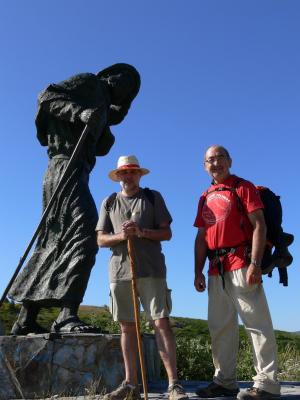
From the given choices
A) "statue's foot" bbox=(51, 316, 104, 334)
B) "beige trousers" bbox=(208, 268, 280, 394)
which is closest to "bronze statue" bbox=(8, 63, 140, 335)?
"statue's foot" bbox=(51, 316, 104, 334)

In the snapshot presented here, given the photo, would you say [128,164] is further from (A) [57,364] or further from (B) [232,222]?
(A) [57,364]

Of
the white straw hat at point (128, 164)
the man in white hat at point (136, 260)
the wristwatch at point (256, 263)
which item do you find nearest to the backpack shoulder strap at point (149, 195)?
the man in white hat at point (136, 260)

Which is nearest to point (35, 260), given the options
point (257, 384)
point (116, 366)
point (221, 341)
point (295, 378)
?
point (116, 366)

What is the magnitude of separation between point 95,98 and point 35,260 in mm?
1921

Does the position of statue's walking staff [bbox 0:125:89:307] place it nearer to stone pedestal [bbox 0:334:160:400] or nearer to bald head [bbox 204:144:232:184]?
stone pedestal [bbox 0:334:160:400]

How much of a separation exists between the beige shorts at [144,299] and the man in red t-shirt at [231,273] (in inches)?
14.6

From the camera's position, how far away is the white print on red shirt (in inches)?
164

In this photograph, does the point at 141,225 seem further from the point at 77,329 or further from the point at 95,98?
the point at 95,98

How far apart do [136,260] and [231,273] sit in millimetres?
740

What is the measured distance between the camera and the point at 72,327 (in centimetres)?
513

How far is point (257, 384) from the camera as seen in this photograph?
3826mm

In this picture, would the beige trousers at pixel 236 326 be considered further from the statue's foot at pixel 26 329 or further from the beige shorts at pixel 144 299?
the statue's foot at pixel 26 329

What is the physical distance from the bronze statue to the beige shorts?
1.05 metres

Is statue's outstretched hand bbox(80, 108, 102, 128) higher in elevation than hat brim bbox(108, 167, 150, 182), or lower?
higher
